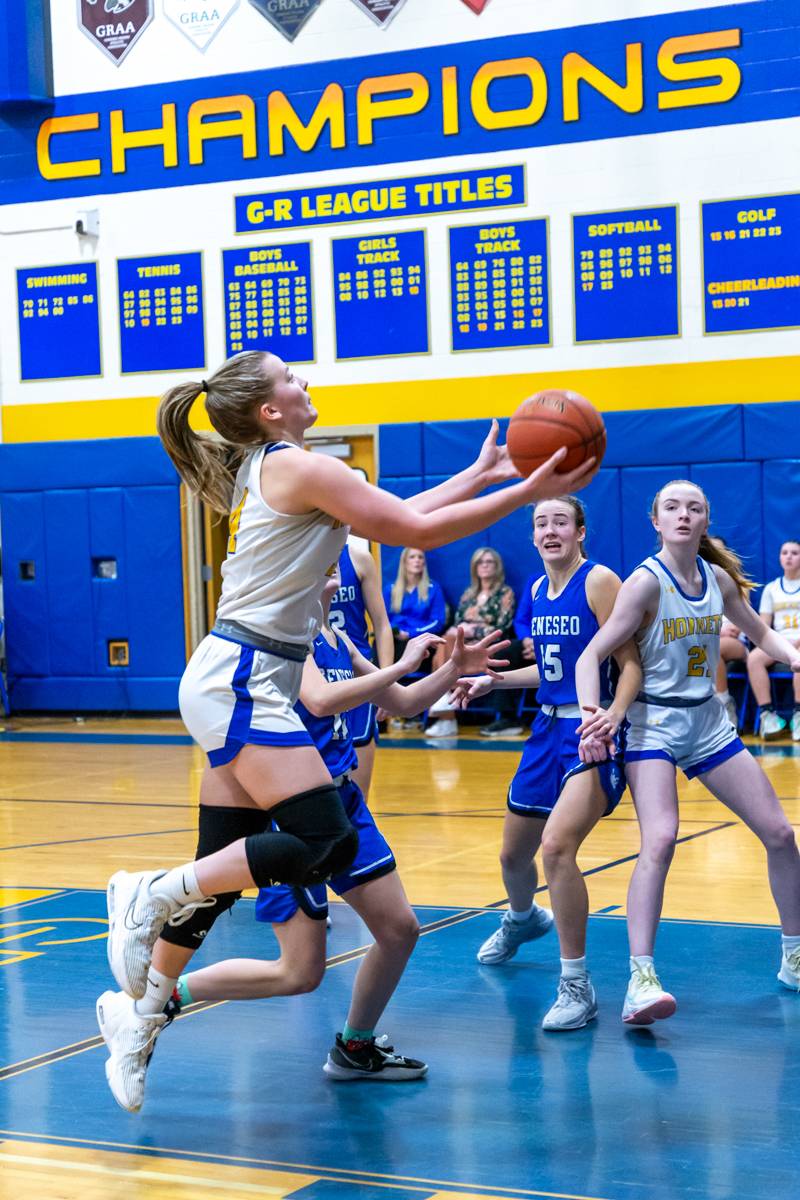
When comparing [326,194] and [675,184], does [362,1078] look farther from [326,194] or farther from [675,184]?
[326,194]

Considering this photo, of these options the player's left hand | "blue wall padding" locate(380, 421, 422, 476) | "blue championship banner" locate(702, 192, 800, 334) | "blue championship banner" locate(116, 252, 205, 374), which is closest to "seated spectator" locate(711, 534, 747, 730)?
"blue championship banner" locate(702, 192, 800, 334)

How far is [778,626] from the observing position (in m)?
10.6

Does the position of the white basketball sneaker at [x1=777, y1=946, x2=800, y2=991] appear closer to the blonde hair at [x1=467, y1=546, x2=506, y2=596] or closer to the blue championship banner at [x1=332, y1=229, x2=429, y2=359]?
the blonde hair at [x1=467, y1=546, x2=506, y2=596]

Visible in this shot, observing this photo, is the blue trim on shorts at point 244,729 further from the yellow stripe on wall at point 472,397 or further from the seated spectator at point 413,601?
the yellow stripe on wall at point 472,397

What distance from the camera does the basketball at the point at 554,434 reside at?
11.4ft

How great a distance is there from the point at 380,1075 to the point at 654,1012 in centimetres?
77

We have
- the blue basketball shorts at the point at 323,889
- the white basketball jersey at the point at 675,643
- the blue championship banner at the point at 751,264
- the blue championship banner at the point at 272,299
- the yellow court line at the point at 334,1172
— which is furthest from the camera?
the blue championship banner at the point at 272,299

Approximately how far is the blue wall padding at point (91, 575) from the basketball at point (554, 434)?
9605 mm

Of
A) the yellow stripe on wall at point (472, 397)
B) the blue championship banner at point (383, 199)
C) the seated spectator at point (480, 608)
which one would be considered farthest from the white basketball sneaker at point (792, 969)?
the blue championship banner at point (383, 199)

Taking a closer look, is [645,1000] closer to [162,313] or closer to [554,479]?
[554,479]

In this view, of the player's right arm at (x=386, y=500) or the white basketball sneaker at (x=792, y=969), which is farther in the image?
the white basketball sneaker at (x=792, y=969)

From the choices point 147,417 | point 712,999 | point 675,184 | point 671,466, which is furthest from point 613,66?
point 712,999

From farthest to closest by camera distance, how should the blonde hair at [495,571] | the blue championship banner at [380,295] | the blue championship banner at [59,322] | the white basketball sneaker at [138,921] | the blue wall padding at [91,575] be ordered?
1. the blue championship banner at [59,322]
2. the blue wall padding at [91,575]
3. the blue championship banner at [380,295]
4. the blonde hair at [495,571]
5. the white basketball sneaker at [138,921]

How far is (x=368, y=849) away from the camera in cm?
389
